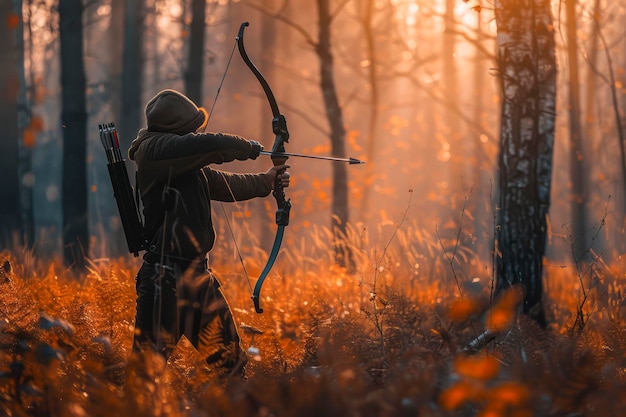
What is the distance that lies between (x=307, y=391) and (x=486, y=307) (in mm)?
4153

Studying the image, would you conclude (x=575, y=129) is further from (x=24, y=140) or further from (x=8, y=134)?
(x=8, y=134)

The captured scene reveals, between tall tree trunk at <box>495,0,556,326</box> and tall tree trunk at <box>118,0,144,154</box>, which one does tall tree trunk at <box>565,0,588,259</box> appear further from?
tall tree trunk at <box>118,0,144,154</box>

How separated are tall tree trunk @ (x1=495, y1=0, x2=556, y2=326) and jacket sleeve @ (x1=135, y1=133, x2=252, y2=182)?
10.0 ft

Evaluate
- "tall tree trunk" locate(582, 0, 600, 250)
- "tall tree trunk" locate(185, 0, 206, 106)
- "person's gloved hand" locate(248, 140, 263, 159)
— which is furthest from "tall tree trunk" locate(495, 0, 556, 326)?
"tall tree trunk" locate(582, 0, 600, 250)

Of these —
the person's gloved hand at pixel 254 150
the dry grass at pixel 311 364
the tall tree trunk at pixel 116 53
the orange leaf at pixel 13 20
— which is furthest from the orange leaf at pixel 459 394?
the tall tree trunk at pixel 116 53

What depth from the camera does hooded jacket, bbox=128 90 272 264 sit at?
4480mm

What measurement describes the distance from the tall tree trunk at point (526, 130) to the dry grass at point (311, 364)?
59 cm

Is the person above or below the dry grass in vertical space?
above

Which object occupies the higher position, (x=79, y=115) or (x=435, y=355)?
(x=79, y=115)

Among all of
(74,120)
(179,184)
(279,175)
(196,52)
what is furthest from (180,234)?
(196,52)

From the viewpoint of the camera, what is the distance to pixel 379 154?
3198 centimetres

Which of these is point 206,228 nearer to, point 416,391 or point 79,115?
point 416,391

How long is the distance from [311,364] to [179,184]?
132cm

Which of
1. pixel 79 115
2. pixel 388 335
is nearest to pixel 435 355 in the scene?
pixel 388 335
